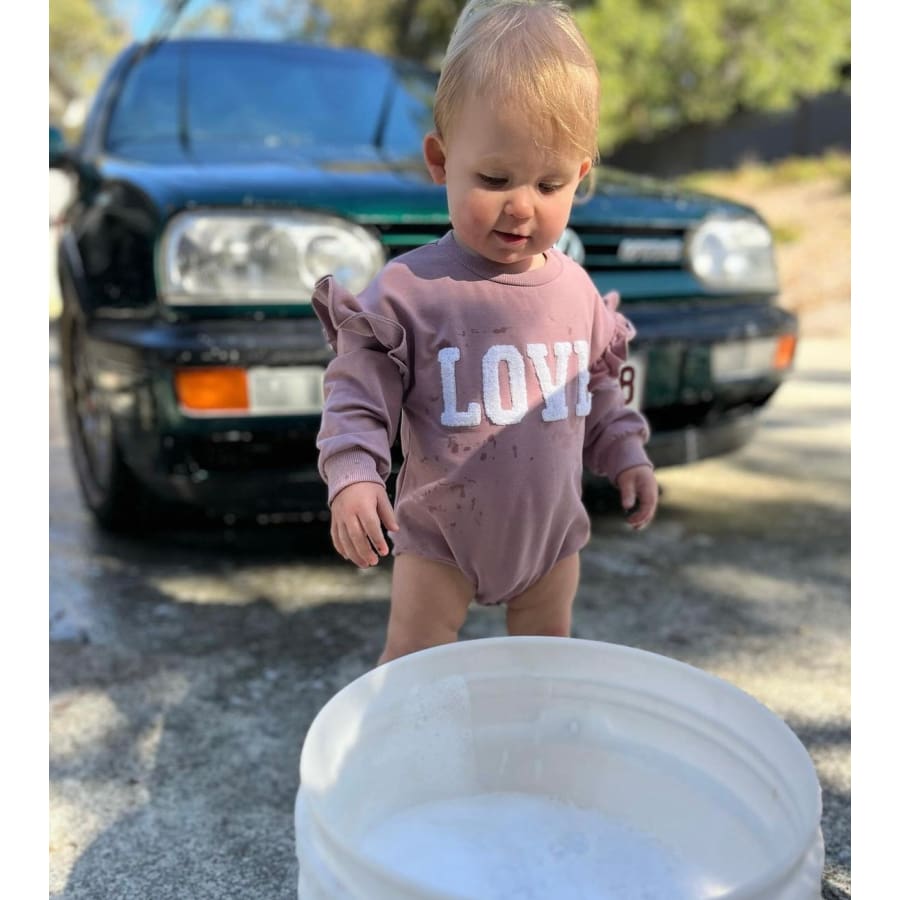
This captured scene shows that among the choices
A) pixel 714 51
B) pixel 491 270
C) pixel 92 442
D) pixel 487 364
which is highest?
pixel 714 51

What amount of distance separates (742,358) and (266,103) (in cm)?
172

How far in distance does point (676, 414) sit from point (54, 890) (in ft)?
6.57

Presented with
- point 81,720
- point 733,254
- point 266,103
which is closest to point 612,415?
point 81,720

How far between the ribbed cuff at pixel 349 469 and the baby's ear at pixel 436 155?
0.42 m

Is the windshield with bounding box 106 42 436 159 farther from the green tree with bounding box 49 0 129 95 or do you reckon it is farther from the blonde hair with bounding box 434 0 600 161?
the green tree with bounding box 49 0 129 95

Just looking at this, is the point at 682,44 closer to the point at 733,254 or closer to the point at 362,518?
the point at 733,254

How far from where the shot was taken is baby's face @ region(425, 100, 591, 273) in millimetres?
1239

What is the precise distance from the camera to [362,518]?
1.21 meters

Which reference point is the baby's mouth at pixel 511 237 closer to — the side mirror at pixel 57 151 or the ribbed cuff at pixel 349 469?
the ribbed cuff at pixel 349 469


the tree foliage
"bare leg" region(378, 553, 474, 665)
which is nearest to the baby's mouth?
"bare leg" region(378, 553, 474, 665)

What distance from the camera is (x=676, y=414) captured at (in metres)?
2.82

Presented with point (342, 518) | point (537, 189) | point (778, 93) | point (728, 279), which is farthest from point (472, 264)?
point (778, 93)

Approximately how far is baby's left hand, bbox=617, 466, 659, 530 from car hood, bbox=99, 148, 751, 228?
1.04 metres
